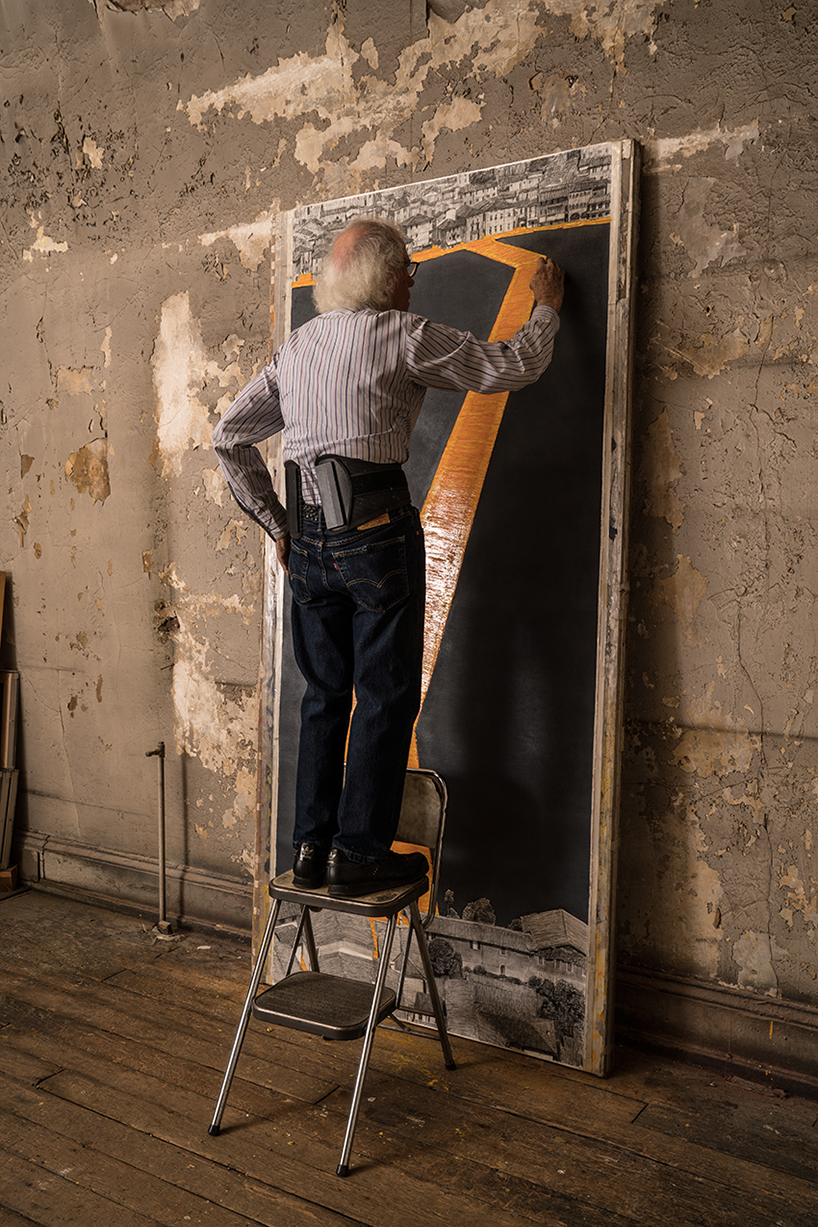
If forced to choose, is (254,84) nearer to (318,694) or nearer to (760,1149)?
(318,694)

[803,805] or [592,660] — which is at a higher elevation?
[592,660]

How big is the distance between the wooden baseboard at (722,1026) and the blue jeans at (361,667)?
2.85ft

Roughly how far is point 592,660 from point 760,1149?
1128 millimetres

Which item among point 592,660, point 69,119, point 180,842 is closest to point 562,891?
point 592,660

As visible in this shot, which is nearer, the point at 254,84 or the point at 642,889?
the point at 642,889

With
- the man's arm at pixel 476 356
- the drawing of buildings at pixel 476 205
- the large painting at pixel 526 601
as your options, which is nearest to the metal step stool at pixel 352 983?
the large painting at pixel 526 601

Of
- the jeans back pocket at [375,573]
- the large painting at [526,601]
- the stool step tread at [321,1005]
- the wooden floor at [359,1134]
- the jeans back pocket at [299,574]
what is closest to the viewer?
the wooden floor at [359,1134]

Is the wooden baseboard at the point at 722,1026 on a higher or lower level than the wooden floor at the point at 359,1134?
higher

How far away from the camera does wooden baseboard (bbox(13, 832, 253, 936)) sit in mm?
3025

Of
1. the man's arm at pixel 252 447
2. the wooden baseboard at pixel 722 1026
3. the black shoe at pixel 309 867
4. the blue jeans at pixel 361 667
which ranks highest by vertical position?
the man's arm at pixel 252 447

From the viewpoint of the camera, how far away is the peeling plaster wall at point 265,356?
85.1 inches

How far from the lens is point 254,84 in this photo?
2867 millimetres

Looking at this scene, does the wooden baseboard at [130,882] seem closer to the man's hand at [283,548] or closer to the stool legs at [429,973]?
the stool legs at [429,973]

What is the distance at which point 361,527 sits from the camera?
79.2 inches
